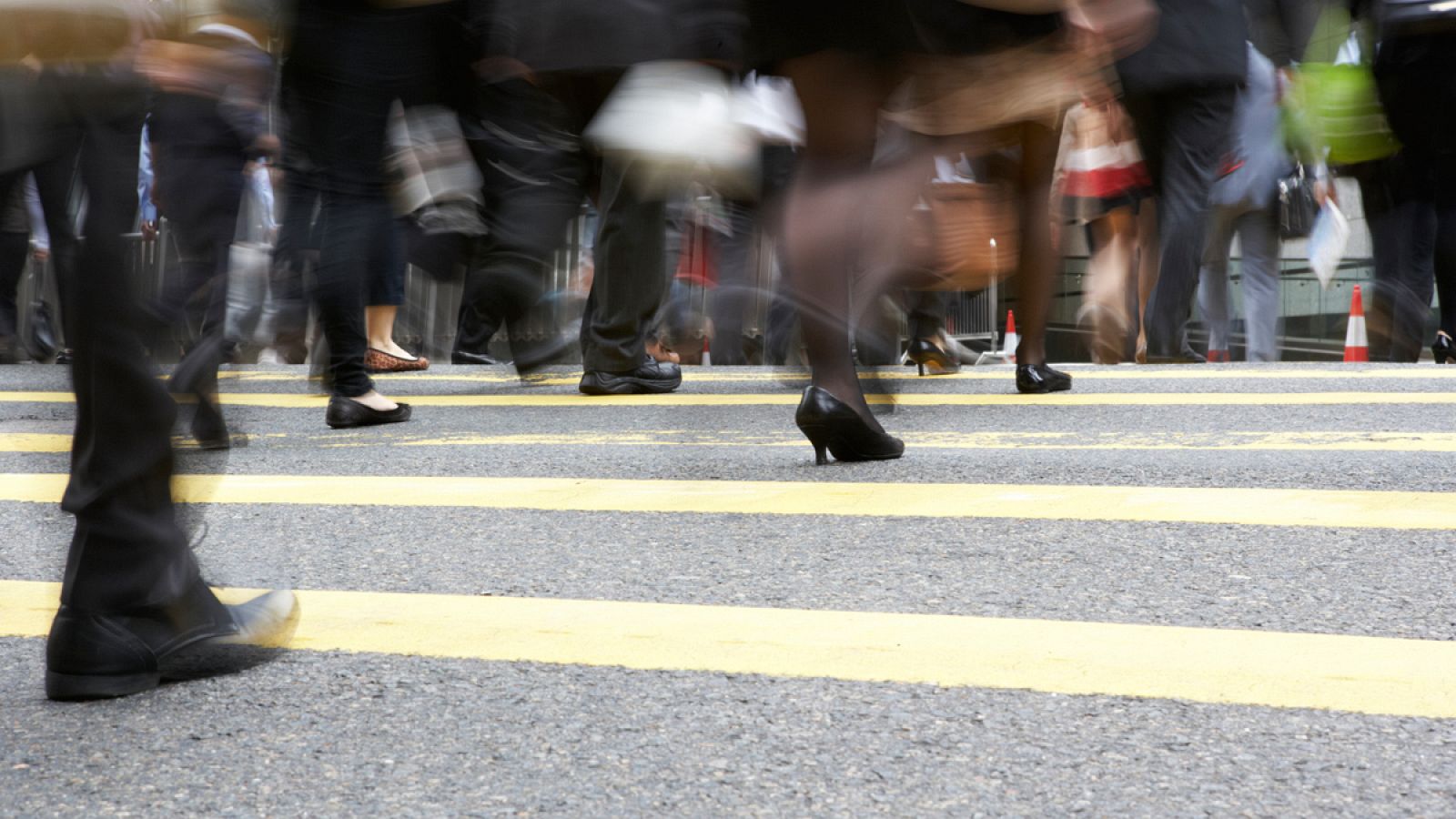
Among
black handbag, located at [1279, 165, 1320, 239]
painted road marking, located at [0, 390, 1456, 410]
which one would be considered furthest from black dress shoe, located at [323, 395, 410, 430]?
black handbag, located at [1279, 165, 1320, 239]

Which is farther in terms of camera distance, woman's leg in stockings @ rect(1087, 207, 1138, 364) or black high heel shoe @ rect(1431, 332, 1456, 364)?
black high heel shoe @ rect(1431, 332, 1456, 364)

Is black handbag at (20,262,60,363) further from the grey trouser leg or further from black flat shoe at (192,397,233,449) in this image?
the grey trouser leg

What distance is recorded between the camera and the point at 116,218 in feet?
6.44

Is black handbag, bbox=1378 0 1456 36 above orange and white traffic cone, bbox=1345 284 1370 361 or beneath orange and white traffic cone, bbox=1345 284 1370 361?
above

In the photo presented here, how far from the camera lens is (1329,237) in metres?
5.38

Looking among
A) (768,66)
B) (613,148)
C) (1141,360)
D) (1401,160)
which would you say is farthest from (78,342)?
(1141,360)

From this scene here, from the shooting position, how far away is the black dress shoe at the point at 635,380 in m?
6.33

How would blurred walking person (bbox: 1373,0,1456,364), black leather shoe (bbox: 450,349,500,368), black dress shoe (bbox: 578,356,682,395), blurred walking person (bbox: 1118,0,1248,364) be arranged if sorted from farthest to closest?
black leather shoe (bbox: 450,349,500,368) < black dress shoe (bbox: 578,356,682,395) < blurred walking person (bbox: 1118,0,1248,364) < blurred walking person (bbox: 1373,0,1456,364)

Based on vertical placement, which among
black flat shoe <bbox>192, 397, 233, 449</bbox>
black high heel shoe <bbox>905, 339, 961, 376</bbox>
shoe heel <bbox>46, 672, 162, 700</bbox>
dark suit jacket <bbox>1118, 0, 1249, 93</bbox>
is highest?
dark suit jacket <bbox>1118, 0, 1249, 93</bbox>

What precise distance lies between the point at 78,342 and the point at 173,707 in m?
0.45

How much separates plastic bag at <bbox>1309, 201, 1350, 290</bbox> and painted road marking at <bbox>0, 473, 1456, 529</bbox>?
2140 millimetres

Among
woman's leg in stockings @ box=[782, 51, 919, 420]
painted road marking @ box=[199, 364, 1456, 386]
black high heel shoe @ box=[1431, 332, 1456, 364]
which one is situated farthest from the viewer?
black high heel shoe @ box=[1431, 332, 1456, 364]

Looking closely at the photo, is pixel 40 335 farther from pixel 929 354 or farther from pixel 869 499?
pixel 869 499

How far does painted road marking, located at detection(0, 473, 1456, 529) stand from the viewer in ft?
10.2
